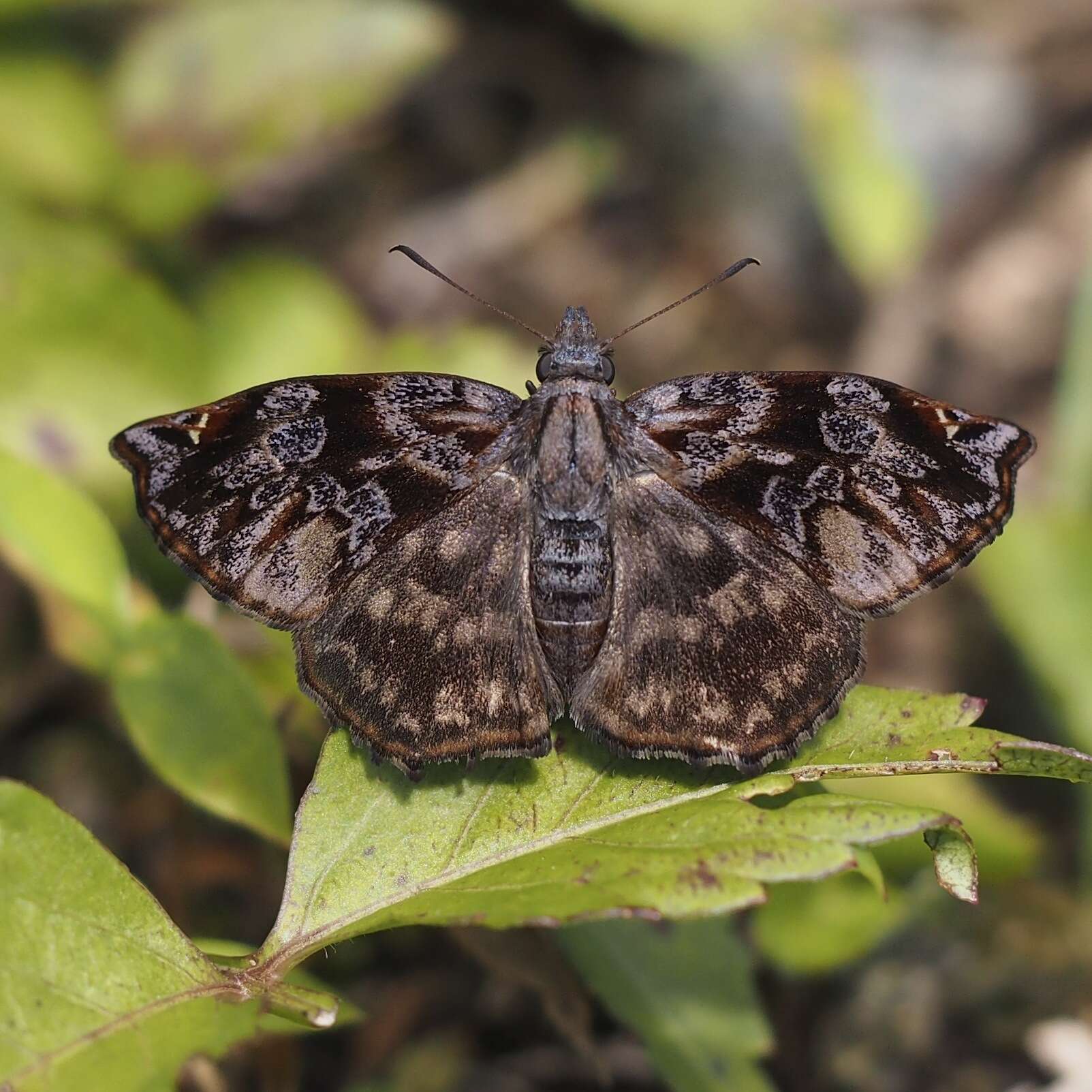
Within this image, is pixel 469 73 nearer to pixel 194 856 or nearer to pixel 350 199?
pixel 350 199

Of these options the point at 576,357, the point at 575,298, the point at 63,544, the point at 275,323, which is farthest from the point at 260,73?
the point at 576,357

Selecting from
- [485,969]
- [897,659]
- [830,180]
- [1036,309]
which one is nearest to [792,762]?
[485,969]

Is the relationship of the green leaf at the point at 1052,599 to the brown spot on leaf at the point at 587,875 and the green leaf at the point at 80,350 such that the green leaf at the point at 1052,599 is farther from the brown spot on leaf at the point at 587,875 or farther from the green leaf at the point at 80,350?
the green leaf at the point at 80,350

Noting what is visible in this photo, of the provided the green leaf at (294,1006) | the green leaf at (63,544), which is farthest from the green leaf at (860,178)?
the green leaf at (294,1006)

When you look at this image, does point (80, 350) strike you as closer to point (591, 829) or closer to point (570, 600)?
point (570, 600)

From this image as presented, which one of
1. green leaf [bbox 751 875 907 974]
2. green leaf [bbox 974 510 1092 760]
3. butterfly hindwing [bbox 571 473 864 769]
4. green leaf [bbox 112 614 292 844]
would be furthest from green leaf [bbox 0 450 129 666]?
green leaf [bbox 974 510 1092 760]
